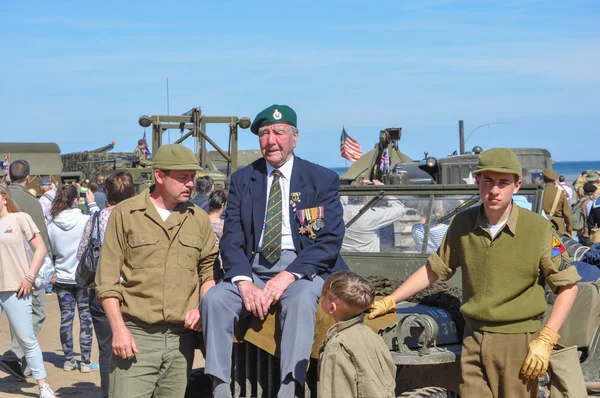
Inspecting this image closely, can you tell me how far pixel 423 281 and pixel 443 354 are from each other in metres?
0.38

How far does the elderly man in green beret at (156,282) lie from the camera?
15.3 ft

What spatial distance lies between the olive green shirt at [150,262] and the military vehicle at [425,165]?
29.8ft

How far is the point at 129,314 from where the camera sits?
15.4 ft

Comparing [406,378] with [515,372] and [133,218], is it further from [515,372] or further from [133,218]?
[133,218]

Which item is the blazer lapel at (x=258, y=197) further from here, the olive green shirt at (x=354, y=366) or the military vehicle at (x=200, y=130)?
the military vehicle at (x=200, y=130)

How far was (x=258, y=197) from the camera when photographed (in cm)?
495

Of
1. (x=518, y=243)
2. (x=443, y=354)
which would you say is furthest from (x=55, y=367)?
(x=518, y=243)

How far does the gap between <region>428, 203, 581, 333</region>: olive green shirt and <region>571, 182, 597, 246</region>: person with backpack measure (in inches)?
406

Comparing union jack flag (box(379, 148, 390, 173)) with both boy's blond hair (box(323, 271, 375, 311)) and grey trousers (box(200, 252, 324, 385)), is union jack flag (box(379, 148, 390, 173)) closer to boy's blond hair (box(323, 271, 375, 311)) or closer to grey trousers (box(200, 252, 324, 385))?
grey trousers (box(200, 252, 324, 385))

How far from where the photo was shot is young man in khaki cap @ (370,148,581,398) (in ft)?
14.5

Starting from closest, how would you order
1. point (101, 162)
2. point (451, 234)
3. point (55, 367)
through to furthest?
point (451, 234)
point (55, 367)
point (101, 162)

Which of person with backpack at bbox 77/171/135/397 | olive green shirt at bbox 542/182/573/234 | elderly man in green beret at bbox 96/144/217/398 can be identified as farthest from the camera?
olive green shirt at bbox 542/182/573/234

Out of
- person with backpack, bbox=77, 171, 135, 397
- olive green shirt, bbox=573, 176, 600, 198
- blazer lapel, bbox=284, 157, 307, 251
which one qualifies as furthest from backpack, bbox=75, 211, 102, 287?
olive green shirt, bbox=573, 176, 600, 198

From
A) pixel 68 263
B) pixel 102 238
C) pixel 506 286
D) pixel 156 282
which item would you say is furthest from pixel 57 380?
pixel 506 286
